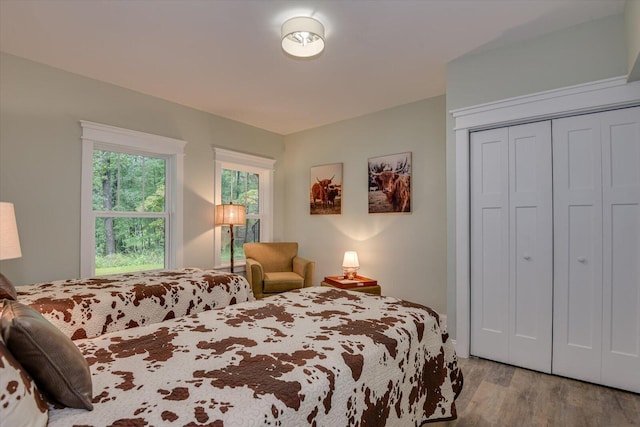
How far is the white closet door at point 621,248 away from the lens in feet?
7.36

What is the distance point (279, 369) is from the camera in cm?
117

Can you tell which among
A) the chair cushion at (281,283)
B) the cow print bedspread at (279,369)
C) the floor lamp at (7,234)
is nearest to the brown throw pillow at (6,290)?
the floor lamp at (7,234)

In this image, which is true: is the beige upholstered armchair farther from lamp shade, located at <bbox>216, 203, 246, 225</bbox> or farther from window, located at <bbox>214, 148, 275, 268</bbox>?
lamp shade, located at <bbox>216, 203, 246, 225</bbox>

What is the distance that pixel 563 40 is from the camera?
8.01 ft

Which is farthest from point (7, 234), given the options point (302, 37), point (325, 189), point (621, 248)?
point (621, 248)

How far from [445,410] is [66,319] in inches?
88.2

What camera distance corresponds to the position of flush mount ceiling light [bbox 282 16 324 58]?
2256 millimetres

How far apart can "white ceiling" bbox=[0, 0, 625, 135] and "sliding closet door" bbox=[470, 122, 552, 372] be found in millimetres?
797

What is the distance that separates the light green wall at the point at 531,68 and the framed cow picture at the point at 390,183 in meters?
0.96

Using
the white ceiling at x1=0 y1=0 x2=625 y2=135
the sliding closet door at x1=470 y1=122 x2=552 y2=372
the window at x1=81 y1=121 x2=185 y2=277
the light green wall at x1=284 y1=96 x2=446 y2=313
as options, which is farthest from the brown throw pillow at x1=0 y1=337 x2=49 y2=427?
the light green wall at x1=284 y1=96 x2=446 y2=313

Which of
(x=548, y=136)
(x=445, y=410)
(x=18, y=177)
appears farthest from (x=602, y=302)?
(x=18, y=177)

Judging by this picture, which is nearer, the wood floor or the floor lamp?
the wood floor

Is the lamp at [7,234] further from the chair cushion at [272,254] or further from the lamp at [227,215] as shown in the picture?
the chair cushion at [272,254]

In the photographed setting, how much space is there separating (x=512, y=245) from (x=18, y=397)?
9.79ft
